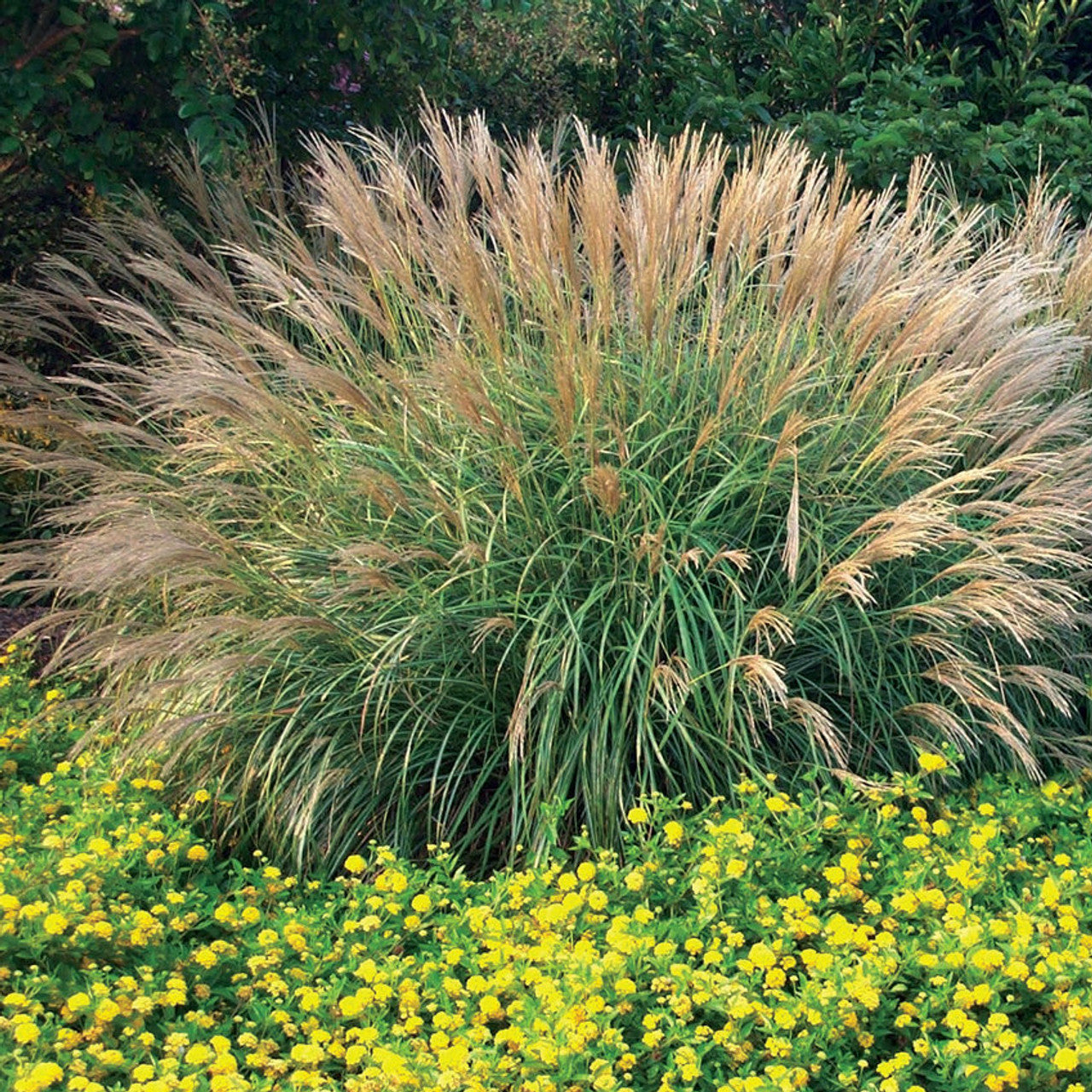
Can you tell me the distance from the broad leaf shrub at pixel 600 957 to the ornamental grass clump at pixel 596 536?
9.2 inches

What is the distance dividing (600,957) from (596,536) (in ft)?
3.94

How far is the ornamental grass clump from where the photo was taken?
377cm

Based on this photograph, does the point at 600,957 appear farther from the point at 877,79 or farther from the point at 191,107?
the point at 877,79

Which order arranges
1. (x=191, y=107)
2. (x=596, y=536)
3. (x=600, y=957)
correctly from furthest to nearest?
(x=191, y=107) < (x=596, y=536) < (x=600, y=957)

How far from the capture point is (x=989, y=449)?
4.40m

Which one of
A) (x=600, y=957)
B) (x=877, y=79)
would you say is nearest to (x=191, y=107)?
(x=877, y=79)

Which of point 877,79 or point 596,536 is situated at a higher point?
point 877,79

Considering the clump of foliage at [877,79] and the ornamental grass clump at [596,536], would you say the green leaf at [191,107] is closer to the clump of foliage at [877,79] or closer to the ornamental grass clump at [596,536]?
the ornamental grass clump at [596,536]

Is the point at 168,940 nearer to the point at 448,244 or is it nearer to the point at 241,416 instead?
the point at 241,416

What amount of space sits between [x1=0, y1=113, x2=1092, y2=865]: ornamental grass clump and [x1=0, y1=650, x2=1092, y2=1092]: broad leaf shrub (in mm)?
233

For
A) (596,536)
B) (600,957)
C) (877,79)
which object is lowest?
(600,957)

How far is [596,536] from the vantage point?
12.7 feet

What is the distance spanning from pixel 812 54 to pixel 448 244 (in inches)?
137

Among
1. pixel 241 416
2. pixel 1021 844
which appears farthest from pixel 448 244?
pixel 1021 844
